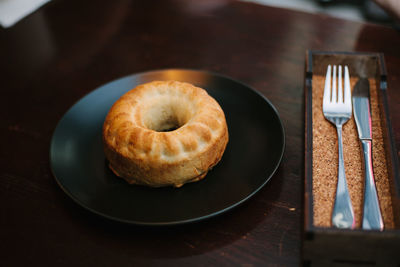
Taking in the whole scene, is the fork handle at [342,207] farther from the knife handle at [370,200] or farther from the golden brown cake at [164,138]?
the golden brown cake at [164,138]

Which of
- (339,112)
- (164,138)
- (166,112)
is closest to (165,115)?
(166,112)

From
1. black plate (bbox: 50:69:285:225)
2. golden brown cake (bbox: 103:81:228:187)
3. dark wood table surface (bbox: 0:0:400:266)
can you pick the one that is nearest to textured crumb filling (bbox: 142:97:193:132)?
golden brown cake (bbox: 103:81:228:187)

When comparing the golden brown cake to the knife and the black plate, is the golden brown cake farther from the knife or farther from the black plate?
the knife

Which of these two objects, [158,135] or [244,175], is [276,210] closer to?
[244,175]

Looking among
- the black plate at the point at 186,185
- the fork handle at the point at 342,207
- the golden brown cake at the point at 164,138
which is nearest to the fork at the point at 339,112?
the fork handle at the point at 342,207

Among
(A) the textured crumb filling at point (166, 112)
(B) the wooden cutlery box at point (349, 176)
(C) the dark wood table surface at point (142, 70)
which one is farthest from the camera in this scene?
(A) the textured crumb filling at point (166, 112)

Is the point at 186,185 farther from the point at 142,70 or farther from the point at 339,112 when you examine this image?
the point at 142,70

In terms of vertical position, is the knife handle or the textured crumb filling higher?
the textured crumb filling
